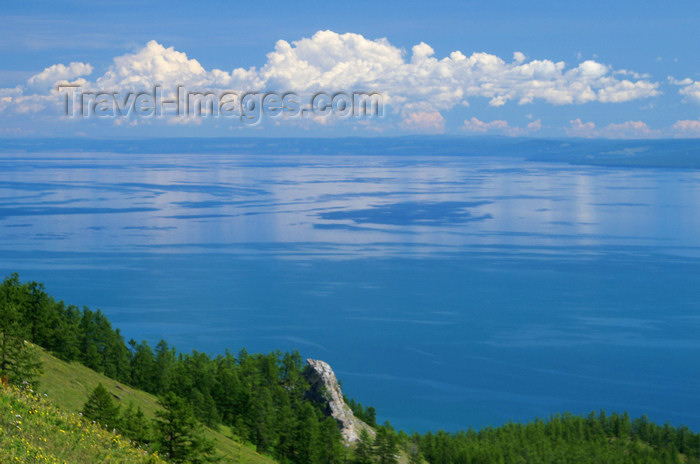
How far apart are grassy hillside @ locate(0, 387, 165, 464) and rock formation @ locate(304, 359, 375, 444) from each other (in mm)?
29377

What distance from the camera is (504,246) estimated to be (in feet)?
389

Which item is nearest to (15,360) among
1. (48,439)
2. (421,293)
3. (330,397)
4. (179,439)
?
(179,439)

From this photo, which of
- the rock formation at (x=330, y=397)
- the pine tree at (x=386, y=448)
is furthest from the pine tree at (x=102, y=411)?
the rock formation at (x=330, y=397)

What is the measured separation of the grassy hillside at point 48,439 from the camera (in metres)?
14.8

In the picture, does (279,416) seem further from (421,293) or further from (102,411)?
(421,293)

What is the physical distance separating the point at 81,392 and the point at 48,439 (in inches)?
663

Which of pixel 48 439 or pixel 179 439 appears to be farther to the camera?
pixel 179 439

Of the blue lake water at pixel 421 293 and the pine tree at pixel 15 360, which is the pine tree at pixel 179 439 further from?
the blue lake water at pixel 421 293

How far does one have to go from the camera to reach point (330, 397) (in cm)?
4806

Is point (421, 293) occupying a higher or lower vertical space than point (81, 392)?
lower

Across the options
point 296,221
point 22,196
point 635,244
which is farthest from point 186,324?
point 22,196

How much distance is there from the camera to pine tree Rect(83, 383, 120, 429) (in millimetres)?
24719

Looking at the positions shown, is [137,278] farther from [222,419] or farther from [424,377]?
[222,419]

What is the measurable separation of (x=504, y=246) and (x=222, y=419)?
8198 centimetres
